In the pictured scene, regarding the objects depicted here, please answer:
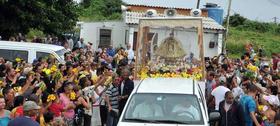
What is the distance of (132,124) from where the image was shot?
10.1 m

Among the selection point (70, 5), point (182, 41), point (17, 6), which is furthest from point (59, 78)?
point (70, 5)

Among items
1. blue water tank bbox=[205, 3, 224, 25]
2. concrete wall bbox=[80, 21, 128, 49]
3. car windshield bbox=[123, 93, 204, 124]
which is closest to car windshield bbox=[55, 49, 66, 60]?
car windshield bbox=[123, 93, 204, 124]

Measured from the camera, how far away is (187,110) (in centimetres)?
1058

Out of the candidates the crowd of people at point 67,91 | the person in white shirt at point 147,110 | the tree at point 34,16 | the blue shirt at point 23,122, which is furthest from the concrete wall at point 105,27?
the blue shirt at point 23,122

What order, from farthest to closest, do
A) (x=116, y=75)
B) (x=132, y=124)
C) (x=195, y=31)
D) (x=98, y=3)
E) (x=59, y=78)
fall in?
(x=98, y=3) < (x=195, y=31) < (x=116, y=75) < (x=59, y=78) < (x=132, y=124)

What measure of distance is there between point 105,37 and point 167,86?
2702 cm

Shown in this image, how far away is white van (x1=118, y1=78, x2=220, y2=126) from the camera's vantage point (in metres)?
10.2

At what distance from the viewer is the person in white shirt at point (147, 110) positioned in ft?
34.4

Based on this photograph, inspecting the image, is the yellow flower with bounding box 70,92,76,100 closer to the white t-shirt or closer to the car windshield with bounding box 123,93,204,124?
the car windshield with bounding box 123,93,204,124

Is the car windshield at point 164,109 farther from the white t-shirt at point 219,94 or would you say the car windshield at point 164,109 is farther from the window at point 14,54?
the window at point 14,54

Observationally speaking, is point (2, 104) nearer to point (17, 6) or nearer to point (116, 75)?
point (116, 75)

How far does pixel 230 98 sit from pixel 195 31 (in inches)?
197

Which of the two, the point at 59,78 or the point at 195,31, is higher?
the point at 195,31

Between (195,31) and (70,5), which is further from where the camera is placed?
(70,5)
